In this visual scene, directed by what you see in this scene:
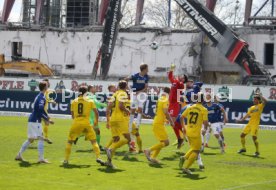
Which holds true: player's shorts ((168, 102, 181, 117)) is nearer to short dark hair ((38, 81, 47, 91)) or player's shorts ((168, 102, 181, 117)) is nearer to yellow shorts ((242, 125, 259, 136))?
yellow shorts ((242, 125, 259, 136))

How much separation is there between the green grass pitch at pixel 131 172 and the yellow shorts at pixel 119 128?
0.85 metres

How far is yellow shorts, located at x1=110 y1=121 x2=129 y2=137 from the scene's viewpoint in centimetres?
1683

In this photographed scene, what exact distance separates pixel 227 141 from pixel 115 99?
33.7 ft

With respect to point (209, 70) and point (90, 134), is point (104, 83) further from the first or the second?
point (90, 134)

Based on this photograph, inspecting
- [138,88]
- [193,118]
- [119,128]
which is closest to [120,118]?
[119,128]

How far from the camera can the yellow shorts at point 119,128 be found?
1683 centimetres

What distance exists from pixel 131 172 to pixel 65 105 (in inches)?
950

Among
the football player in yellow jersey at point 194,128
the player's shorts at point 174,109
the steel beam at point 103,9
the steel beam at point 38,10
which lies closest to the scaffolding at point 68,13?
the steel beam at point 38,10

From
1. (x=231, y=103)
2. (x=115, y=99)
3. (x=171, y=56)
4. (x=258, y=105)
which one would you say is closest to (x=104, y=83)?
(x=231, y=103)

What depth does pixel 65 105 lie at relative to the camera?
39438mm

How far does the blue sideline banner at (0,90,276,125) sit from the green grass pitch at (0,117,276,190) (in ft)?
41.4

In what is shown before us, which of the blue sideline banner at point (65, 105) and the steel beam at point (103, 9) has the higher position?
the steel beam at point (103, 9)

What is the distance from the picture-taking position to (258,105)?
21.8 meters

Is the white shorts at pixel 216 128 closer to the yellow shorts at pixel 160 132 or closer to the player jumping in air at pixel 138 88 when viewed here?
the player jumping in air at pixel 138 88
